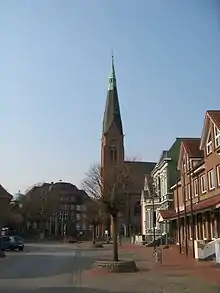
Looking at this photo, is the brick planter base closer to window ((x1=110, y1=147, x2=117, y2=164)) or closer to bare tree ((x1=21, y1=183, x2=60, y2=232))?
bare tree ((x1=21, y1=183, x2=60, y2=232))

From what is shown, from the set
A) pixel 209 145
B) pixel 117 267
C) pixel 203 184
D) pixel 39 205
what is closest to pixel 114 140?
pixel 39 205

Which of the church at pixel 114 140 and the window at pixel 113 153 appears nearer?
the church at pixel 114 140

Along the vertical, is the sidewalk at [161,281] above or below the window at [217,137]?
below

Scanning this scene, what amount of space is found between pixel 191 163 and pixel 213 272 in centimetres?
1875

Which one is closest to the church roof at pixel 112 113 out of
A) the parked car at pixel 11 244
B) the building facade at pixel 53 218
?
the building facade at pixel 53 218

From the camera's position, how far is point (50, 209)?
102312 mm

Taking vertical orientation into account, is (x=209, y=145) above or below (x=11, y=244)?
above

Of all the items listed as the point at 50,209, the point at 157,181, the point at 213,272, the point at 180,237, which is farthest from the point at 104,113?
the point at 213,272

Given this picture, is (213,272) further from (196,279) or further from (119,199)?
(119,199)

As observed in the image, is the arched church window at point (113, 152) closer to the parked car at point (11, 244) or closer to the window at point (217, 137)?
the parked car at point (11, 244)

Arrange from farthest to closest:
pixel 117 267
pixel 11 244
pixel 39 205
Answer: pixel 39 205
pixel 11 244
pixel 117 267

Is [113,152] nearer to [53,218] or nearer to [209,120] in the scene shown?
[53,218]

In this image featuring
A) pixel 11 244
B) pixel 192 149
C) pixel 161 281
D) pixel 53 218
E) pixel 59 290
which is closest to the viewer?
pixel 59 290

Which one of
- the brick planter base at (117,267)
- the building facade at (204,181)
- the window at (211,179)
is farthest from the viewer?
the window at (211,179)
